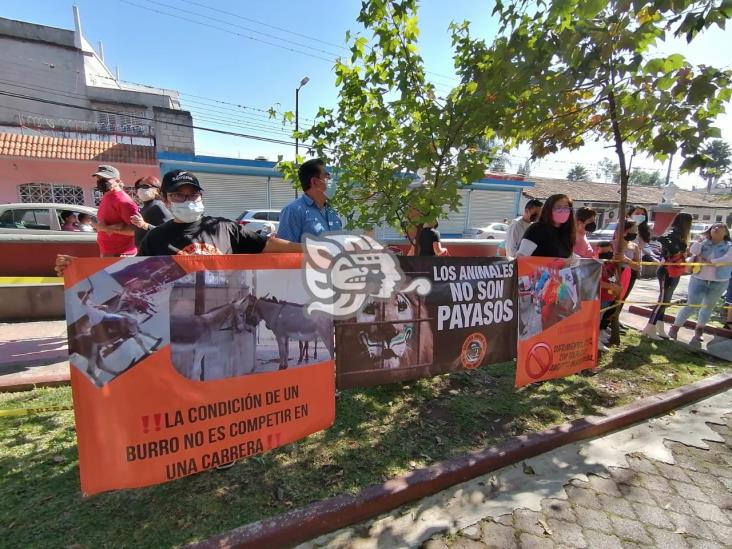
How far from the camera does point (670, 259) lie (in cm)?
557

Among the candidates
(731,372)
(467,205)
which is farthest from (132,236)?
(467,205)

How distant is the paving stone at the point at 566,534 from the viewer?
7.17 ft

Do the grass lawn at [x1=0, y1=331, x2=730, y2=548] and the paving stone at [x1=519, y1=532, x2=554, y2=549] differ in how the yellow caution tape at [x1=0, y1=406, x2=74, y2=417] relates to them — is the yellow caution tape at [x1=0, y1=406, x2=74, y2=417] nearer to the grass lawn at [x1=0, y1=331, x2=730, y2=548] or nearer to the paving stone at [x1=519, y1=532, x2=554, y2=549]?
the grass lawn at [x1=0, y1=331, x2=730, y2=548]

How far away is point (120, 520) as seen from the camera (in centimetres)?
212

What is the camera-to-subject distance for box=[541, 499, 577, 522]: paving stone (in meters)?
2.38

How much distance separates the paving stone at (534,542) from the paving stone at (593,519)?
12.1 inches

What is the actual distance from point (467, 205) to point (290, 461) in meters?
23.4

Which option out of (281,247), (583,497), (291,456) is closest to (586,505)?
(583,497)

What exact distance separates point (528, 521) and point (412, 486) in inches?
28.4

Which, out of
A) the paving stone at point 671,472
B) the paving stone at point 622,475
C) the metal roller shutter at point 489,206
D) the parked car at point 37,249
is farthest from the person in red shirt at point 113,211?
the metal roller shutter at point 489,206

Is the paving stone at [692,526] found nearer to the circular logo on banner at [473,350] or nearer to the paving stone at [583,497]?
the paving stone at [583,497]

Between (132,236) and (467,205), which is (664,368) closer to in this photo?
(132,236)

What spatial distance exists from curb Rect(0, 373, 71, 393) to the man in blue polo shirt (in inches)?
103

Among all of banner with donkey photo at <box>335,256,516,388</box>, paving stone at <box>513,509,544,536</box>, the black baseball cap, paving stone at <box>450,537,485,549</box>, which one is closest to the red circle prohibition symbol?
banner with donkey photo at <box>335,256,516,388</box>
